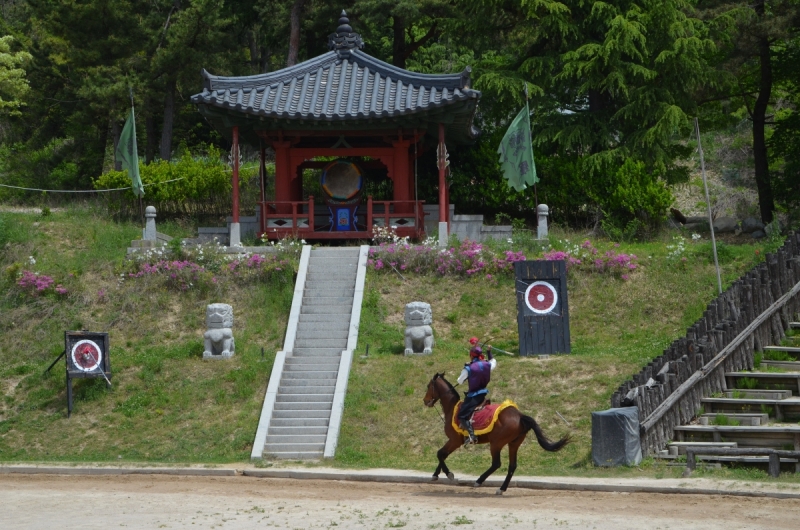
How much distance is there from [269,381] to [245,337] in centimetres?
263

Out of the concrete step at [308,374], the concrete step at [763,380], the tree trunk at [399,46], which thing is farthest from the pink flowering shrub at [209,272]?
the tree trunk at [399,46]

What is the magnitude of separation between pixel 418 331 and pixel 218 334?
14.3 ft

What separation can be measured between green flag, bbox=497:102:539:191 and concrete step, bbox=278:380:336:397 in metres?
10.0

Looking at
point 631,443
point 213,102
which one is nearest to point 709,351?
point 631,443

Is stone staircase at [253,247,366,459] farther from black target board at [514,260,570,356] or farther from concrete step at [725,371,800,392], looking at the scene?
concrete step at [725,371,800,392]

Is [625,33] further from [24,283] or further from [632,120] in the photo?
[24,283]

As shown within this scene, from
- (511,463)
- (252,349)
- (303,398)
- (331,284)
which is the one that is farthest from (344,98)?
(511,463)

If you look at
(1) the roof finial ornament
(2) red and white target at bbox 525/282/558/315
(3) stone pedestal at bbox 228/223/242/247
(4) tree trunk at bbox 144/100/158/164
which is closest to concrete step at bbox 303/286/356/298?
(3) stone pedestal at bbox 228/223/242/247

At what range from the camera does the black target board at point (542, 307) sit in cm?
2328

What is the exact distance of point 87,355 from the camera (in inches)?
908

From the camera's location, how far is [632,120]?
34469 mm

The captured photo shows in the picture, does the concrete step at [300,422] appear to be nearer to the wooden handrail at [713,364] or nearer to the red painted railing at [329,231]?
the wooden handrail at [713,364]

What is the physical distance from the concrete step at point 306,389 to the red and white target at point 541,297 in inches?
179

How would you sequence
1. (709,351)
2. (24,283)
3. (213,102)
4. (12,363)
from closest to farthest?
(709,351) < (12,363) < (24,283) < (213,102)
